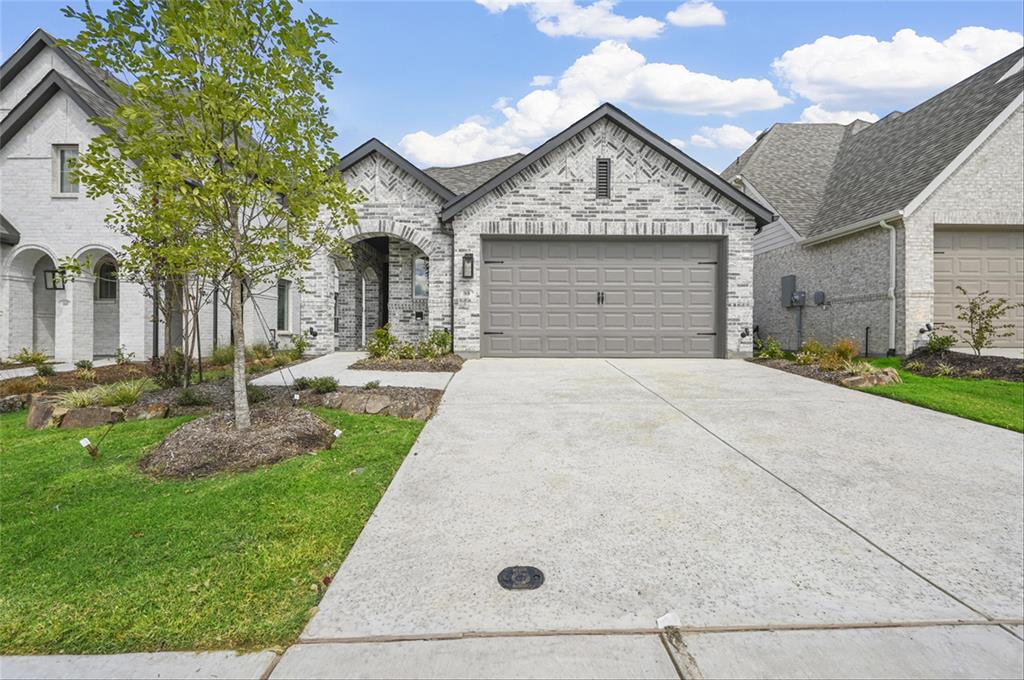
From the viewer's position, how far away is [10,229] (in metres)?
11.8

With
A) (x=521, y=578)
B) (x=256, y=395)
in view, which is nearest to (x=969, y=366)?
(x=521, y=578)

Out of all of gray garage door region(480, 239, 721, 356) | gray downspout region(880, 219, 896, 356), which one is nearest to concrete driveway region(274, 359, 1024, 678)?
gray garage door region(480, 239, 721, 356)

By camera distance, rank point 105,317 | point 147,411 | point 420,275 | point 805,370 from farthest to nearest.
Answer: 1. point 420,275
2. point 105,317
3. point 805,370
4. point 147,411

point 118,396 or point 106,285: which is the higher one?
point 106,285

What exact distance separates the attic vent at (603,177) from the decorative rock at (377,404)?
→ 7.88 meters

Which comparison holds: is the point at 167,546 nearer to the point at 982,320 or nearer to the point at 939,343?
the point at 939,343

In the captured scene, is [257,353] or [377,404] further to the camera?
[257,353]

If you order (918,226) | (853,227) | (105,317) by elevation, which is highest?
(853,227)

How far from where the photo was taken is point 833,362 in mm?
9406

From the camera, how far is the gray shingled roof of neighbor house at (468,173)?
16.4 metres

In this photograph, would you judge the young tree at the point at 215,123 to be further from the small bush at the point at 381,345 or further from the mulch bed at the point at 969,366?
the mulch bed at the point at 969,366

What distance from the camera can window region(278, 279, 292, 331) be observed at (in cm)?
1727

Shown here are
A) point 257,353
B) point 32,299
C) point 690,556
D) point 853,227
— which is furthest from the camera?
point 853,227

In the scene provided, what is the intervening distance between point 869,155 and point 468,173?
41.4 ft
